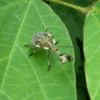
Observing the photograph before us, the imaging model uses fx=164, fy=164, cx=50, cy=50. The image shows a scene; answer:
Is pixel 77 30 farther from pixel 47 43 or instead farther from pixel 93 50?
pixel 93 50

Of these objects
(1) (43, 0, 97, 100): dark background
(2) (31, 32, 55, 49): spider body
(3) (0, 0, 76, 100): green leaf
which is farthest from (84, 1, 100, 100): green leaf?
(1) (43, 0, 97, 100): dark background

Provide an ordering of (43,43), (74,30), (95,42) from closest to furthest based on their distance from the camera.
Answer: (95,42) → (43,43) → (74,30)

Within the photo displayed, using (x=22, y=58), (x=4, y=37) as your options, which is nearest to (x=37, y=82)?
(x=22, y=58)

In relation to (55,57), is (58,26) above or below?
above

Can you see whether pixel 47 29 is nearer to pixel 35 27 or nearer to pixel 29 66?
pixel 35 27

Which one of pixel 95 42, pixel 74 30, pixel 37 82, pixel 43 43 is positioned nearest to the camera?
pixel 37 82

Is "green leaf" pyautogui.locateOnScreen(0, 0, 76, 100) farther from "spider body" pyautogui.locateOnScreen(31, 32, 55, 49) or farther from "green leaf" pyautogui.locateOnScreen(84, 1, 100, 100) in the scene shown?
"green leaf" pyautogui.locateOnScreen(84, 1, 100, 100)

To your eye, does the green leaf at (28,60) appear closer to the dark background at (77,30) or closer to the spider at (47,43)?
the spider at (47,43)

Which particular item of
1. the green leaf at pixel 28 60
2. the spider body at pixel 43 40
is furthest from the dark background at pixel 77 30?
the green leaf at pixel 28 60
